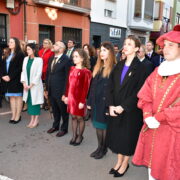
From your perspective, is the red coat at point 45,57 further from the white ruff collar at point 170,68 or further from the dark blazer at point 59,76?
the white ruff collar at point 170,68

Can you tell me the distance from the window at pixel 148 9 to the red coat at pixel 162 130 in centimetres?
2018

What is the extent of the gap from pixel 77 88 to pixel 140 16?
17.7m

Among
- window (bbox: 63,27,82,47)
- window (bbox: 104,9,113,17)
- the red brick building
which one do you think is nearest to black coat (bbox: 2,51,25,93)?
the red brick building

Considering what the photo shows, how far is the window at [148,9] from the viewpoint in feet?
69.2

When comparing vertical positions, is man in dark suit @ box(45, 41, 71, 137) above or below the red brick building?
below

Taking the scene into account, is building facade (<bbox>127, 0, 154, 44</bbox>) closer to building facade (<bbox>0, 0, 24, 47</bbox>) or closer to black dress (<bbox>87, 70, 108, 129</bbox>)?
building facade (<bbox>0, 0, 24, 47</bbox>)

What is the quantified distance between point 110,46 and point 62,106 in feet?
5.69

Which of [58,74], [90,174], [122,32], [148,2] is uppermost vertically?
[148,2]

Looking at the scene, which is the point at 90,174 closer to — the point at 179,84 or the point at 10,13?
the point at 179,84

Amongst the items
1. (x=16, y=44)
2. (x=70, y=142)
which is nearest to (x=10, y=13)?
(x=16, y=44)

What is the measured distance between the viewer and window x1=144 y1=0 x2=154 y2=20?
21.1 meters

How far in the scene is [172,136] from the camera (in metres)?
2.38

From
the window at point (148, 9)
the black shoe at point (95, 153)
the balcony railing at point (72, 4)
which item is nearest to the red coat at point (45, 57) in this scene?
the black shoe at point (95, 153)

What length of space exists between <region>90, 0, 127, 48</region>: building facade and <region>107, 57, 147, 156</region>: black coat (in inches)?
496
